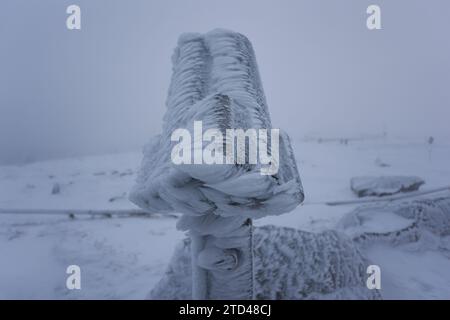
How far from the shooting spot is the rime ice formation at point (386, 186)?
4.39m

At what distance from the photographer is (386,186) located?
4.43 metres

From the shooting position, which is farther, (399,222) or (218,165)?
(399,222)

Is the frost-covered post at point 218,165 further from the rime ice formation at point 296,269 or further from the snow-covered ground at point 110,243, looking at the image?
the snow-covered ground at point 110,243

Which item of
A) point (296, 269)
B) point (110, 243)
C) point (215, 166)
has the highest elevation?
point (215, 166)

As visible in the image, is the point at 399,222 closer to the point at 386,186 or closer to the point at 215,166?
the point at 386,186

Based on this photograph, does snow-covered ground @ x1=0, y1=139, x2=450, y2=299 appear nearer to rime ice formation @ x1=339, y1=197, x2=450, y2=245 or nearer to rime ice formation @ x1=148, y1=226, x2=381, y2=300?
rime ice formation @ x1=339, y1=197, x2=450, y2=245

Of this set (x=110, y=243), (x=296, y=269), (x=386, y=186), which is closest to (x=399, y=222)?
(x=296, y=269)

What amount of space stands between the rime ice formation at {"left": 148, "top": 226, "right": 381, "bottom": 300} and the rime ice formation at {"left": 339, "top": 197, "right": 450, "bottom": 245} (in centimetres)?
68

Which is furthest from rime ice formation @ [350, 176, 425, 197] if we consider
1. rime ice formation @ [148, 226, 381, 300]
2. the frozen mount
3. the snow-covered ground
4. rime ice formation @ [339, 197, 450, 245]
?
the frozen mount

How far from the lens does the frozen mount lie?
2.11 ft

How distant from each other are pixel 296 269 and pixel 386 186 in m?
3.26

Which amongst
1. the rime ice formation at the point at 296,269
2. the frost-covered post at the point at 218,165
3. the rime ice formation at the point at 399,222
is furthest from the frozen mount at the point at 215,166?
the rime ice formation at the point at 399,222

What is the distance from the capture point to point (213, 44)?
119cm
